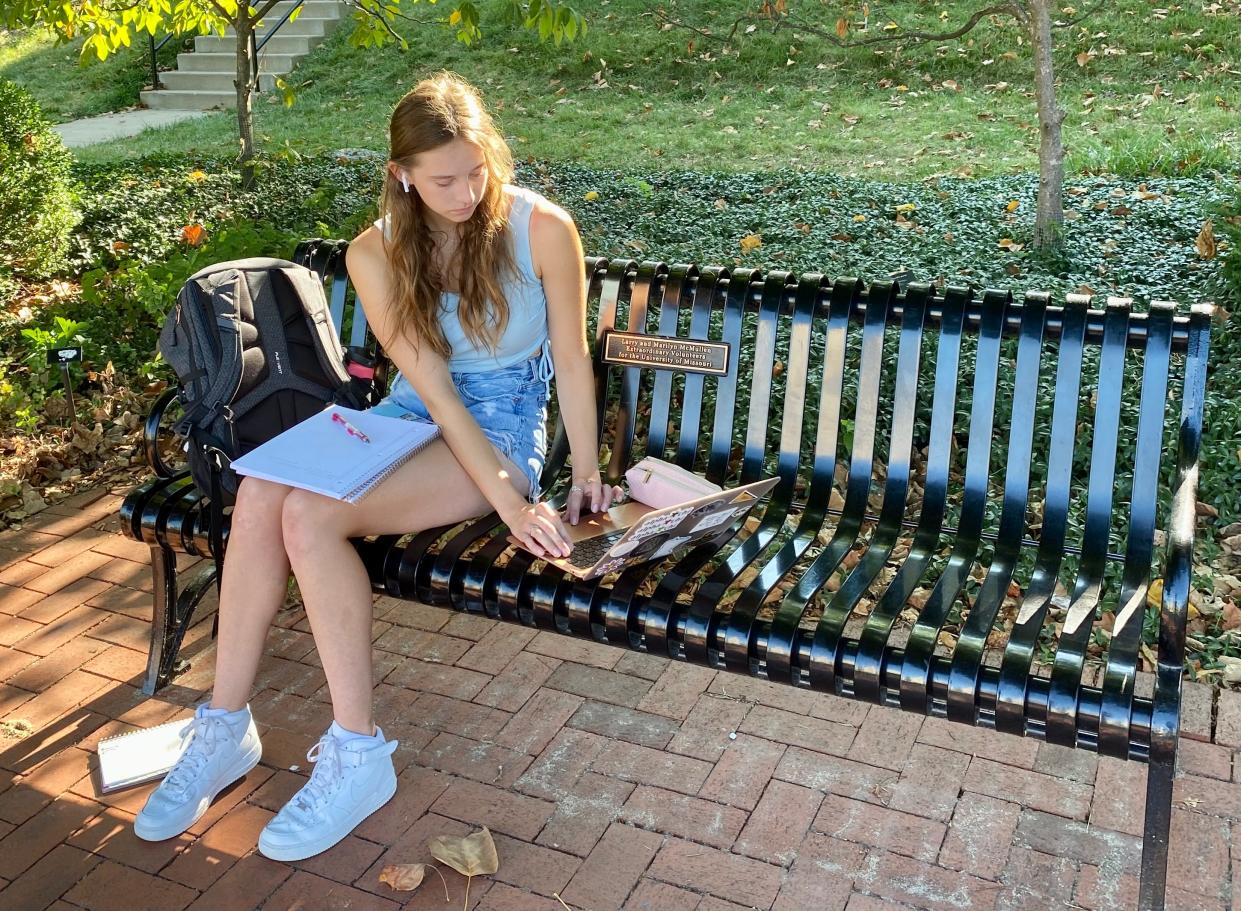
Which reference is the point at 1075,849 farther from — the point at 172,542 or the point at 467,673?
the point at 172,542

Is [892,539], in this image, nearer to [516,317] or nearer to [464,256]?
[516,317]

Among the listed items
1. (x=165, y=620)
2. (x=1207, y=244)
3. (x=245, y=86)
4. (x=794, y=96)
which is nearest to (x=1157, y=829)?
(x=165, y=620)

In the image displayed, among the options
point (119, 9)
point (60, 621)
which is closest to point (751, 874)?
point (60, 621)

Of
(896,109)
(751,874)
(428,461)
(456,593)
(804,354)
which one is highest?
(896,109)

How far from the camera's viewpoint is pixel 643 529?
262 centimetres

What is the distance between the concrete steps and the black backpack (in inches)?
407

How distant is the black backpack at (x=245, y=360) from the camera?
3094 millimetres

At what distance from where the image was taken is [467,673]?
11.7 feet

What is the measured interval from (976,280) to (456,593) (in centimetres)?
317

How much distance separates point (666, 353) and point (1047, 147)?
3023 millimetres

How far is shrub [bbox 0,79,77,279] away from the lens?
234 inches

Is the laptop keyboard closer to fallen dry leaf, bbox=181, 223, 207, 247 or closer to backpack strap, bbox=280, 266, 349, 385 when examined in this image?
backpack strap, bbox=280, 266, 349, 385

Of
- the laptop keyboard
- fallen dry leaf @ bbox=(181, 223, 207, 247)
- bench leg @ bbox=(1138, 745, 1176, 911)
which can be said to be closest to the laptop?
the laptop keyboard

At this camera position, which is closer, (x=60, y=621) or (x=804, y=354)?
(x=804, y=354)
